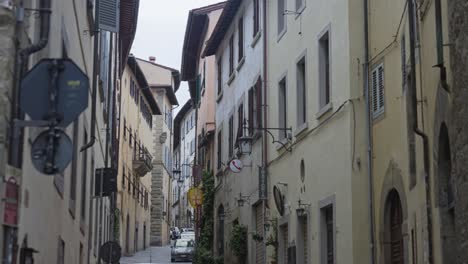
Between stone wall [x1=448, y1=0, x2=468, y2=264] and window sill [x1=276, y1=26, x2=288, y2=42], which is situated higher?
window sill [x1=276, y1=26, x2=288, y2=42]

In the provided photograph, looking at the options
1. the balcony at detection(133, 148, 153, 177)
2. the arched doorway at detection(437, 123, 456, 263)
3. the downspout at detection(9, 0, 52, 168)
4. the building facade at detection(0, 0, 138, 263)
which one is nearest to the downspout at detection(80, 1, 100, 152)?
the building facade at detection(0, 0, 138, 263)

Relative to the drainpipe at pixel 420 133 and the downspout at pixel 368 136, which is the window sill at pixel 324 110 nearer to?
the downspout at pixel 368 136

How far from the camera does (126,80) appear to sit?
47.4m

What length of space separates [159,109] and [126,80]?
1735cm

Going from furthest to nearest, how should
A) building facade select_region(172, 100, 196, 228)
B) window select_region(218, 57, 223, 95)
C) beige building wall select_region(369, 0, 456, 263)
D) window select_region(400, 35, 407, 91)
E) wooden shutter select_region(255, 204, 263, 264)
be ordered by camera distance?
building facade select_region(172, 100, 196, 228)
window select_region(218, 57, 223, 95)
wooden shutter select_region(255, 204, 263, 264)
window select_region(400, 35, 407, 91)
beige building wall select_region(369, 0, 456, 263)

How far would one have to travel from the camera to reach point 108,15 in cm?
2281

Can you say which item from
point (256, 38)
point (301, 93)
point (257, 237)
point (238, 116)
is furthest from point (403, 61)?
point (238, 116)

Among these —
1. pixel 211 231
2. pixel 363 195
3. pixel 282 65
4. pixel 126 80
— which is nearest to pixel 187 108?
pixel 126 80

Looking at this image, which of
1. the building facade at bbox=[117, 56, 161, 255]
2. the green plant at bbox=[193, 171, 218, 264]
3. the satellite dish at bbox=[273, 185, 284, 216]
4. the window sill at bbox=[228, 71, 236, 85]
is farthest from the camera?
the building facade at bbox=[117, 56, 161, 255]

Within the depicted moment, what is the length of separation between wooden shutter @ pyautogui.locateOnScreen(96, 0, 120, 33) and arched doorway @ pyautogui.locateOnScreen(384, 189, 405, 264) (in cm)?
1038

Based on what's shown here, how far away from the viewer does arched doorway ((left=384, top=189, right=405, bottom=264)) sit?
554 inches

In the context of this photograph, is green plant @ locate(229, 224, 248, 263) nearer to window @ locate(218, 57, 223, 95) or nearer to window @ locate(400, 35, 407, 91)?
window @ locate(218, 57, 223, 95)

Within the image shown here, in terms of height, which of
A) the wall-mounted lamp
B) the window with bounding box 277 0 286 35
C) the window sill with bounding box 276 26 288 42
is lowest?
the wall-mounted lamp

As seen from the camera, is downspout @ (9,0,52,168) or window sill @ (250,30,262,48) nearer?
downspout @ (9,0,52,168)
